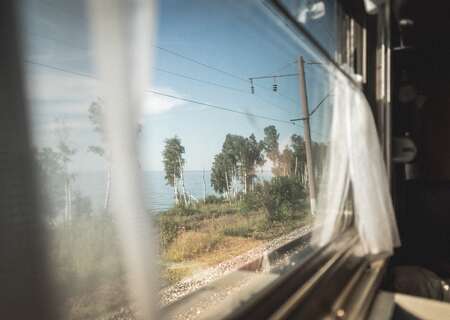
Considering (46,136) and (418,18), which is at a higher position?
(418,18)

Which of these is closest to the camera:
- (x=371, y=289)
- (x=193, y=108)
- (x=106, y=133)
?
(x=106, y=133)

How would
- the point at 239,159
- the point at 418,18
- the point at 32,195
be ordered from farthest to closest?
the point at 418,18
the point at 239,159
the point at 32,195

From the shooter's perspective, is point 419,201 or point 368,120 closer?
point 368,120

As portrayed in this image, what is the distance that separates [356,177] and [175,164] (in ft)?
4.49

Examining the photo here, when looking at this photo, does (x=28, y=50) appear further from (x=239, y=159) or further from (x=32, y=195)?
(x=239, y=159)

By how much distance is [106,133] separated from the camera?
1.77 ft

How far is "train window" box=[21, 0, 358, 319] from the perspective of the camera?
0.50m

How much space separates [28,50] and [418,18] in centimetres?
310

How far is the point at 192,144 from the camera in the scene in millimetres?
1052

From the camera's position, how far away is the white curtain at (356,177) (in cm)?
178

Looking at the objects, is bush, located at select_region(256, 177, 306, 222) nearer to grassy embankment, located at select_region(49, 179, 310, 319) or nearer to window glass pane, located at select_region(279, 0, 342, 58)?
grassy embankment, located at select_region(49, 179, 310, 319)

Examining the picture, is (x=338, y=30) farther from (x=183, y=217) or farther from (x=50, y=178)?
(x=50, y=178)

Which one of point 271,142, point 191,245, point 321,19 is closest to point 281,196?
point 271,142

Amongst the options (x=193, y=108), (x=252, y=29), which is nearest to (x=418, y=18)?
(x=252, y=29)
